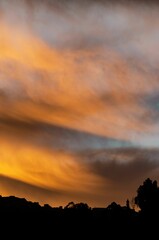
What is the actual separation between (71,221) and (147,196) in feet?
101

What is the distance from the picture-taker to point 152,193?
400ft

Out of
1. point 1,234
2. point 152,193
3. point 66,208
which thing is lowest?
point 1,234

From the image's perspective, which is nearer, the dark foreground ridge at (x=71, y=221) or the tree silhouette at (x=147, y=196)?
the dark foreground ridge at (x=71, y=221)

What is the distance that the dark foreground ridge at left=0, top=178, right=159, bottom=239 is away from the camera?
93.6 metres

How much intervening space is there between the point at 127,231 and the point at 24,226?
21377 mm

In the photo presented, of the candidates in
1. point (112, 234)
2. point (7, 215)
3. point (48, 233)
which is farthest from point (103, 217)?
point (7, 215)

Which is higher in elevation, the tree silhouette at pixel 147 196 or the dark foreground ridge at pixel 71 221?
the tree silhouette at pixel 147 196

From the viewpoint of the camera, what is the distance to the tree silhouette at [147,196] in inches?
4660

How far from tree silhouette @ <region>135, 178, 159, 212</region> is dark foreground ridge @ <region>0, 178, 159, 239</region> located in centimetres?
892

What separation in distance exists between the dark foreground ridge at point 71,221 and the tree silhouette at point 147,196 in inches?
351

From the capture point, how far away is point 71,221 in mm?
98312

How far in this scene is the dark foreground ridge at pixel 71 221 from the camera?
93625mm

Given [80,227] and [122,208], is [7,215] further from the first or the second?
[122,208]

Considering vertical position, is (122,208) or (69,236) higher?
(122,208)
